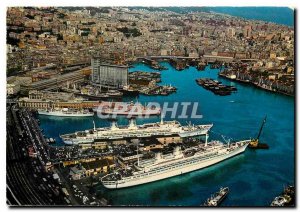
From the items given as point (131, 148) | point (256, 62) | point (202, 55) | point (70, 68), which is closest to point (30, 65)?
point (70, 68)

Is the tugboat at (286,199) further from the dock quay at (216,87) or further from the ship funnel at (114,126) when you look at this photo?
the ship funnel at (114,126)

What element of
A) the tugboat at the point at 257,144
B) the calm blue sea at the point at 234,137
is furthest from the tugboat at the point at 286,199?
the tugboat at the point at 257,144

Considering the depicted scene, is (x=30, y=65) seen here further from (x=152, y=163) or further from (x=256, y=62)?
(x=256, y=62)

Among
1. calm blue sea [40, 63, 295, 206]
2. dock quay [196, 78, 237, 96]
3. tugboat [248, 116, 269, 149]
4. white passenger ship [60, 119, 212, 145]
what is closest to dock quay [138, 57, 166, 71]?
calm blue sea [40, 63, 295, 206]

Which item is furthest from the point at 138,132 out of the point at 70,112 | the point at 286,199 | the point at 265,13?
the point at 265,13

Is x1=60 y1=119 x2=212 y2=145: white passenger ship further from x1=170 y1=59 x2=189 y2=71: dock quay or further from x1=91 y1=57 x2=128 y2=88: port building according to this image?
x1=170 y1=59 x2=189 y2=71: dock quay

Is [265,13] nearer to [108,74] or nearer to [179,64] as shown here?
[179,64]
